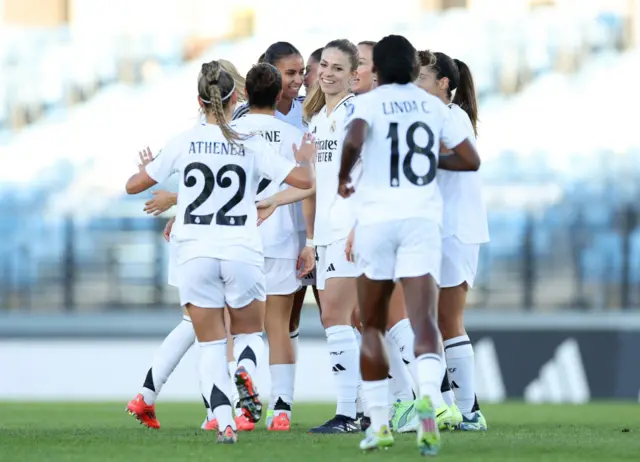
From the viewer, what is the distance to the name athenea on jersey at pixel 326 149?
6289mm

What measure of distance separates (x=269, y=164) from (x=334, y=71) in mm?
973

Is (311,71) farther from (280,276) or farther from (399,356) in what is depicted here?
(399,356)

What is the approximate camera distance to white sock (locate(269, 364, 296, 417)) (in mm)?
6594

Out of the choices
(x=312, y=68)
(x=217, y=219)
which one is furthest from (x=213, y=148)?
(x=312, y=68)

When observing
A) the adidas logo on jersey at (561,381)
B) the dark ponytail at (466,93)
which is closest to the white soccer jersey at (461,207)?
the dark ponytail at (466,93)

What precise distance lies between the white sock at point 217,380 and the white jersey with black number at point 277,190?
1139 millimetres

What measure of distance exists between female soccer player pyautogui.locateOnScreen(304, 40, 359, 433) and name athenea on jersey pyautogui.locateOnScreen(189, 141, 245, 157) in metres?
0.84

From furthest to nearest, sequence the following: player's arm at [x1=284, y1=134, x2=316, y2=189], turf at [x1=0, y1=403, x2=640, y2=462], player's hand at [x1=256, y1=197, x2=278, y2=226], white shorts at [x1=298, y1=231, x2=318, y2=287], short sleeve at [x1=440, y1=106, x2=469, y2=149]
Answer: white shorts at [x1=298, y1=231, x2=318, y2=287] → player's hand at [x1=256, y1=197, x2=278, y2=226] → player's arm at [x1=284, y1=134, x2=316, y2=189] → short sleeve at [x1=440, y1=106, x2=469, y2=149] → turf at [x1=0, y1=403, x2=640, y2=462]

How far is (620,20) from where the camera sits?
1734cm

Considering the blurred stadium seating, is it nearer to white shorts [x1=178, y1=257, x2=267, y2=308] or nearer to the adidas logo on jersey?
the adidas logo on jersey

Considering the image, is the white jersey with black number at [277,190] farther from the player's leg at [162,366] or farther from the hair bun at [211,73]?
the hair bun at [211,73]

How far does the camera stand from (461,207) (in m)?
6.29

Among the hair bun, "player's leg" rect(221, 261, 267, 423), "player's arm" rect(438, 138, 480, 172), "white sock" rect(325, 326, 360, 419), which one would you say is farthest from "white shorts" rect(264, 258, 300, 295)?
"player's arm" rect(438, 138, 480, 172)

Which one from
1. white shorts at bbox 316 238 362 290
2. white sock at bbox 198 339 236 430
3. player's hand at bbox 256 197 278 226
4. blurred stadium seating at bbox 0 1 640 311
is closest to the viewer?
white sock at bbox 198 339 236 430
